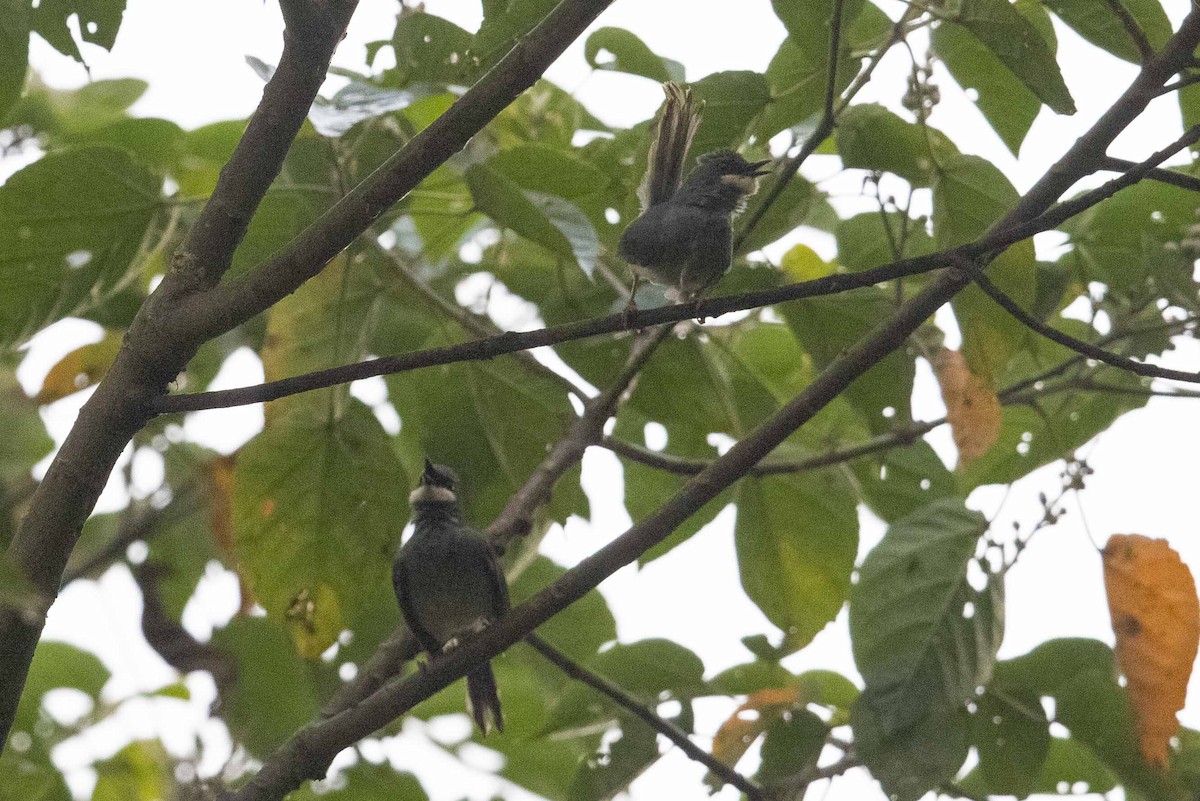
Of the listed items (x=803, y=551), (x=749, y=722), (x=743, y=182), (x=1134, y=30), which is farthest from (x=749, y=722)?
(x=1134, y=30)

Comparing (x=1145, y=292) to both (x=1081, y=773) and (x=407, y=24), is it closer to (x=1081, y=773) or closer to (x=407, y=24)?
(x=1081, y=773)

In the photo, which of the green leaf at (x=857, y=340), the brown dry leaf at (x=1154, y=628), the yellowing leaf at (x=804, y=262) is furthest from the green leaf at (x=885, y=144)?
the brown dry leaf at (x=1154, y=628)

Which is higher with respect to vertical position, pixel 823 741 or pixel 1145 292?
pixel 1145 292

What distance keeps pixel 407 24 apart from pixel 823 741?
7.05ft

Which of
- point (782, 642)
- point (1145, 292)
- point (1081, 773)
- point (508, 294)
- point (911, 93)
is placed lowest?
point (1081, 773)

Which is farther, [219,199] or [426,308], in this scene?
[426,308]

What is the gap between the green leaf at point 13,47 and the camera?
2654 millimetres

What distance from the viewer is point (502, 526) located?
11.0 feet

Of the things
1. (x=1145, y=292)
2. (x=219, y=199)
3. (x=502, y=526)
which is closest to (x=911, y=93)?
(x=1145, y=292)

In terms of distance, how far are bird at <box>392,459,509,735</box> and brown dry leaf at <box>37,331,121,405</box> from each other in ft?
3.51

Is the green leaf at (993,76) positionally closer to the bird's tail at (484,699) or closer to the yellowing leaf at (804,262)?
the yellowing leaf at (804,262)

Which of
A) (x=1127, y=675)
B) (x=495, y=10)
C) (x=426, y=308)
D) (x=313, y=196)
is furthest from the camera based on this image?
(x=426, y=308)

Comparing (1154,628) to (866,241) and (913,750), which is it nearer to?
(913,750)

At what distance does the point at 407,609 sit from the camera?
3994 mm
